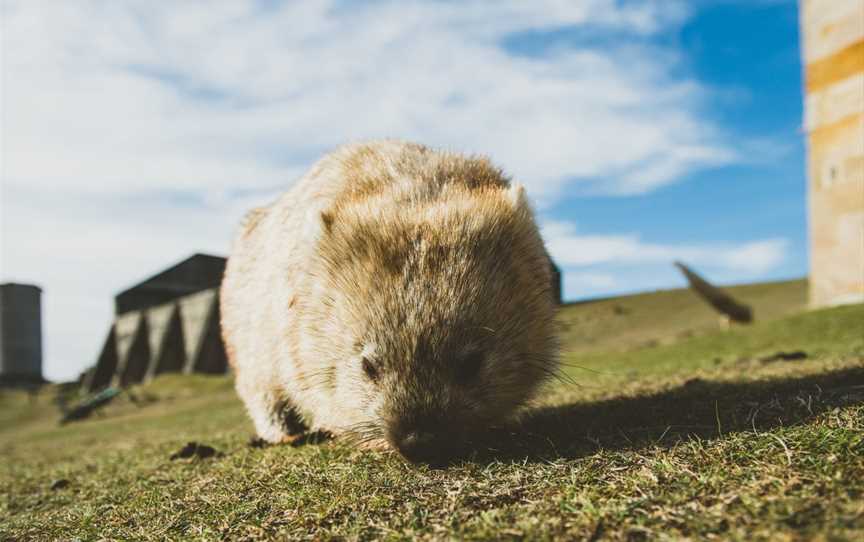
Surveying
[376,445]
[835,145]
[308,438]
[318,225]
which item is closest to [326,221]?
[318,225]

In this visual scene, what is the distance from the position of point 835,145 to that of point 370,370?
12771 mm

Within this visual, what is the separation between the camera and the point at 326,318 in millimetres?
3275

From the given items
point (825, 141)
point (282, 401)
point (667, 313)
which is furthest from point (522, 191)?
point (667, 313)

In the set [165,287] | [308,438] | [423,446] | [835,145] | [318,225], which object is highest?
[835,145]

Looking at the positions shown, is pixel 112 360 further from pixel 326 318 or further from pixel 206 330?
pixel 326 318

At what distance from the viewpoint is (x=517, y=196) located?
3457mm

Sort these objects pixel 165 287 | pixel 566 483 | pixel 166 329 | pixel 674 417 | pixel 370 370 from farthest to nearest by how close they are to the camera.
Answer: pixel 165 287 → pixel 166 329 → pixel 674 417 → pixel 370 370 → pixel 566 483

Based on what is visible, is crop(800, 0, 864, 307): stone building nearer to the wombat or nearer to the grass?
the grass

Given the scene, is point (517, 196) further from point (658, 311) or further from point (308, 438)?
point (658, 311)

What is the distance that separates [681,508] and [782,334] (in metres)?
8.85

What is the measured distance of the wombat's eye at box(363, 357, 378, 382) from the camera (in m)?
2.93

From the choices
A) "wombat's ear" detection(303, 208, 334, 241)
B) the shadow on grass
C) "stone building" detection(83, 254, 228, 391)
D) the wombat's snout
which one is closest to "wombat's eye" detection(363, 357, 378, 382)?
the wombat's snout

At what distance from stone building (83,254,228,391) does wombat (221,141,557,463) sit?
2416 cm

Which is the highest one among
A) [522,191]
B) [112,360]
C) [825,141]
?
[825,141]
